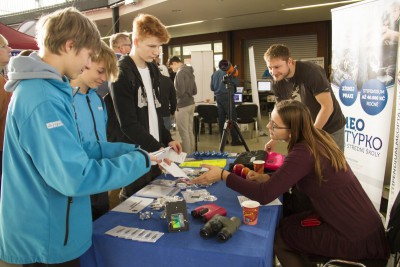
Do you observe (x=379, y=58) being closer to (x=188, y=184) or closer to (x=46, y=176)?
(x=188, y=184)

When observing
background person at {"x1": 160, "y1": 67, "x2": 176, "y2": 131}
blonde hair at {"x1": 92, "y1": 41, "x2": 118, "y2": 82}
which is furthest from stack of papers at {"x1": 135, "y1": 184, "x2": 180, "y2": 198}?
background person at {"x1": 160, "y1": 67, "x2": 176, "y2": 131}

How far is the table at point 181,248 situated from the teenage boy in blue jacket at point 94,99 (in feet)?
0.80

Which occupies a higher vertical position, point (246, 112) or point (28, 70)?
point (28, 70)

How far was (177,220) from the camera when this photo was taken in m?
1.37

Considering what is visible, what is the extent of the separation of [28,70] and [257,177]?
4.35 ft

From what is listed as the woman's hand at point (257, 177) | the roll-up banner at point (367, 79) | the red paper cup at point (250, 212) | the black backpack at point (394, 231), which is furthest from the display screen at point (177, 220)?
the roll-up banner at point (367, 79)

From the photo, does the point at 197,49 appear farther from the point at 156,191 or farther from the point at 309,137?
the point at 309,137

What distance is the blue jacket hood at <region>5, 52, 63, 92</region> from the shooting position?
100cm

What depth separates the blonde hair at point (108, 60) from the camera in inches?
65.9

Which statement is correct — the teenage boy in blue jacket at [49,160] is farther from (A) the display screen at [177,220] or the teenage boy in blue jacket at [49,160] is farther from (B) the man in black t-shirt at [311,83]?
(B) the man in black t-shirt at [311,83]

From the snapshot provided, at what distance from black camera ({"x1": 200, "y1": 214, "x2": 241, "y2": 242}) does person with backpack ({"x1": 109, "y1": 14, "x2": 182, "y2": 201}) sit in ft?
2.09

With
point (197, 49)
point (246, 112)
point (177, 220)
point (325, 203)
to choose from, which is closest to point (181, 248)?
point (177, 220)

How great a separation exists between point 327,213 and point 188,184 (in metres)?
0.76

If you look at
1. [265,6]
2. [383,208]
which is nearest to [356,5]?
[383,208]
